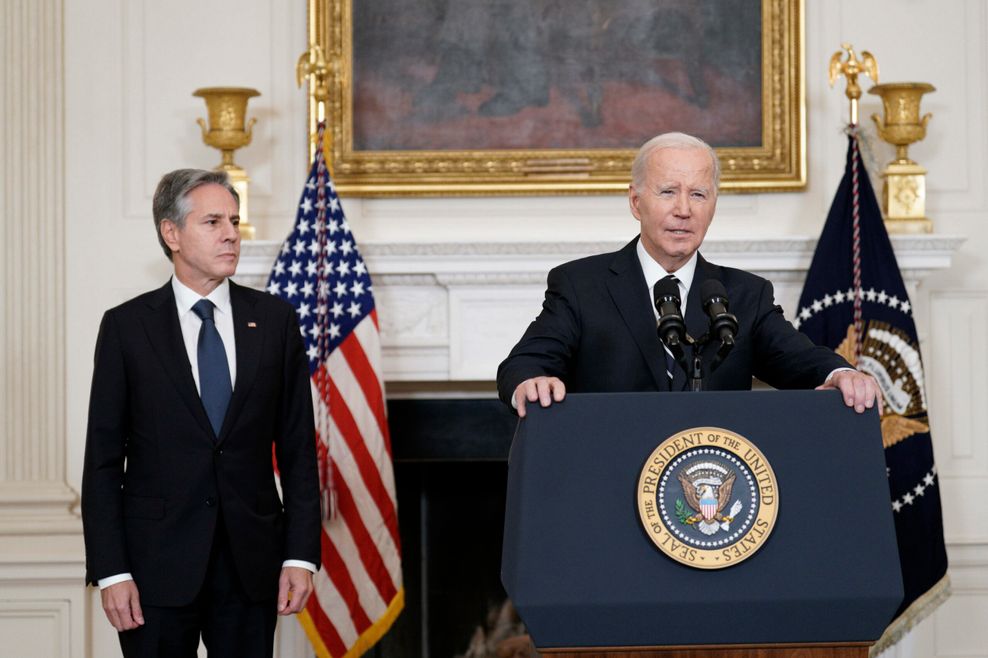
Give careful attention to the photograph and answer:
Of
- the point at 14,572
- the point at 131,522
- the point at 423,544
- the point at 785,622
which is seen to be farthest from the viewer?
the point at 423,544

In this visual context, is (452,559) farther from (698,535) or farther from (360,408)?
(698,535)

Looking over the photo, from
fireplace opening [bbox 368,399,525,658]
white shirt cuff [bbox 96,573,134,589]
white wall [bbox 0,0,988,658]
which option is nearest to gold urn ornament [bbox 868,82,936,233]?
white wall [bbox 0,0,988,658]

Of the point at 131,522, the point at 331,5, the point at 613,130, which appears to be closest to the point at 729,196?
the point at 613,130

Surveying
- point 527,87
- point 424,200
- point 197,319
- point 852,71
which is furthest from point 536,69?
point 197,319

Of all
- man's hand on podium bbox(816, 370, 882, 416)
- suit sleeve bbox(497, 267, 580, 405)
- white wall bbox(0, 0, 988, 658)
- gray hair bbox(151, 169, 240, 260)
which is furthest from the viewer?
white wall bbox(0, 0, 988, 658)

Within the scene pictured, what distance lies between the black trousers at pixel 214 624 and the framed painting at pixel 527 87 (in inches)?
90.9

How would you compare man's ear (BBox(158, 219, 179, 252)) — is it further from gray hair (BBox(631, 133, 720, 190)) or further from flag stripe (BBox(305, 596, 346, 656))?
flag stripe (BBox(305, 596, 346, 656))

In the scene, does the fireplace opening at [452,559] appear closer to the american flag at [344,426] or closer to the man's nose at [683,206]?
the american flag at [344,426]

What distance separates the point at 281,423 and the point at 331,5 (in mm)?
2389

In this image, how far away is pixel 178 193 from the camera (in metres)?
3.13

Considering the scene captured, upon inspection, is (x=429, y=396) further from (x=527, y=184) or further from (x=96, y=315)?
(x=96, y=315)

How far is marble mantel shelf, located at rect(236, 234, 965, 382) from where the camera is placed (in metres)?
4.68

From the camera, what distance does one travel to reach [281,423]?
3168 millimetres

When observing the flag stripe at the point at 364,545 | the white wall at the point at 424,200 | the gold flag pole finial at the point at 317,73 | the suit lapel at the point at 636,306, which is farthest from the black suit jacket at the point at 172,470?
the white wall at the point at 424,200
